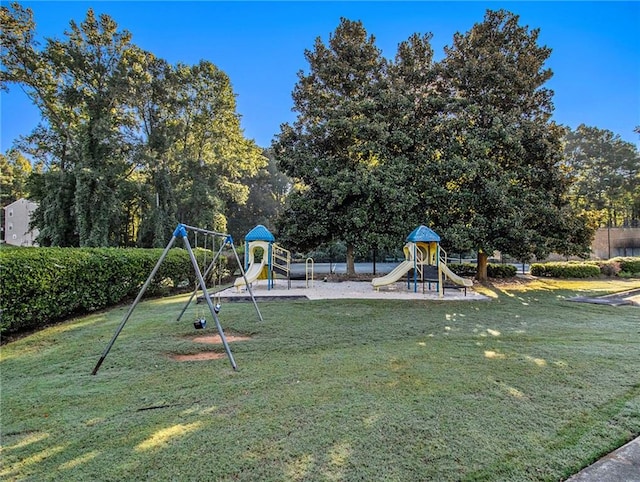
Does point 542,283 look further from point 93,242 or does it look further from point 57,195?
point 57,195

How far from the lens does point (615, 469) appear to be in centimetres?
221

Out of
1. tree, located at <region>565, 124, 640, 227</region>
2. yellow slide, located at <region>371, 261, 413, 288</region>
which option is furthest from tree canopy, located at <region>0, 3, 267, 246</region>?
tree, located at <region>565, 124, 640, 227</region>

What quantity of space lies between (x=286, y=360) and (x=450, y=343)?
8.41 ft

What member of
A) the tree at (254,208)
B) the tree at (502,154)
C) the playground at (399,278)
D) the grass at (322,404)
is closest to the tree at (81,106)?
the playground at (399,278)

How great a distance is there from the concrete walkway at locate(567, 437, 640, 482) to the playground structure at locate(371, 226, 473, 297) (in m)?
8.56

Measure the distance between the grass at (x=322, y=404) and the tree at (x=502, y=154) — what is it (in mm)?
7777

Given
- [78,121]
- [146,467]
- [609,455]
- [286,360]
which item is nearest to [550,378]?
[609,455]

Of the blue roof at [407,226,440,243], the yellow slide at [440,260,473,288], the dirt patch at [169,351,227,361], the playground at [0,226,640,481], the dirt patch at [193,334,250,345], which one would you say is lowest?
the dirt patch at [193,334,250,345]

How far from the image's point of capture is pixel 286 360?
15.2ft

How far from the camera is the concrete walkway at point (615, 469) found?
83.4 inches

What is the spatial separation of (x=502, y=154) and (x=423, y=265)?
→ 20.8 feet

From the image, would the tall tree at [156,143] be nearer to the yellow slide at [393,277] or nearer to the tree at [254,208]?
the tree at [254,208]

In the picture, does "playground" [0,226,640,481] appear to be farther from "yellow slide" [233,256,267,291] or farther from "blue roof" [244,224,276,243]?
"blue roof" [244,224,276,243]

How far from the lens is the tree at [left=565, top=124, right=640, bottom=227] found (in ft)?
122
